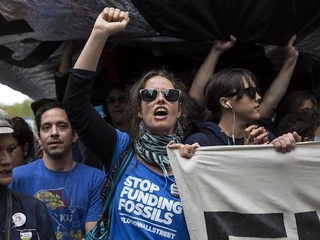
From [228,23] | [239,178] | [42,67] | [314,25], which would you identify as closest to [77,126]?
[239,178]

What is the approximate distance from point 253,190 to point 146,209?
503 mm

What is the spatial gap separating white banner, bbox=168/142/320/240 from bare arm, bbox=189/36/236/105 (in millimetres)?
970

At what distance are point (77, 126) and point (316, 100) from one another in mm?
1970

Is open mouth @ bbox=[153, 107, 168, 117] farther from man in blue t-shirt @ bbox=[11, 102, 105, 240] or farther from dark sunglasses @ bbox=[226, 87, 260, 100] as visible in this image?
man in blue t-shirt @ bbox=[11, 102, 105, 240]

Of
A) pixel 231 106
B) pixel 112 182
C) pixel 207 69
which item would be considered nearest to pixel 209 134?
pixel 231 106

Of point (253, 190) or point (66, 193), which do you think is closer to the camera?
point (253, 190)

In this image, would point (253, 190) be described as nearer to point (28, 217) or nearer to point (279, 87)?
point (28, 217)

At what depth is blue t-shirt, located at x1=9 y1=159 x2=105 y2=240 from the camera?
3484 millimetres

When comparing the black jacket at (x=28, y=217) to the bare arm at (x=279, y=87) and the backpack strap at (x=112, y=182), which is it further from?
Answer: the bare arm at (x=279, y=87)

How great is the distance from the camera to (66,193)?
3537 mm

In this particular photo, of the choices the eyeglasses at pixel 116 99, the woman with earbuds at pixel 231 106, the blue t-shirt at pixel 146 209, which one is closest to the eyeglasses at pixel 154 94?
the woman with earbuds at pixel 231 106

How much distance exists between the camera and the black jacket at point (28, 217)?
270 centimetres

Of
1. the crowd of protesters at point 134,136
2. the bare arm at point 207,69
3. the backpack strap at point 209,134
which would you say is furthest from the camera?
the bare arm at point 207,69

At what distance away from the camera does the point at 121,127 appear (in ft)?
14.0
